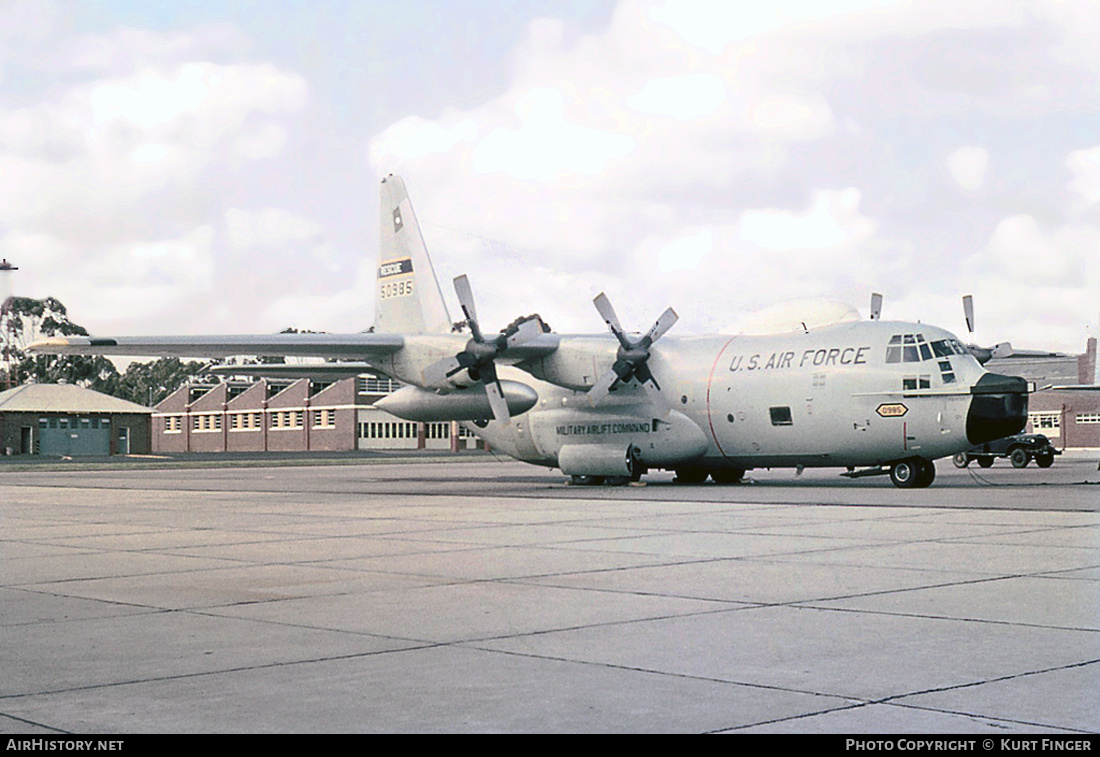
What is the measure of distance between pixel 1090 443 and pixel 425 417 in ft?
237

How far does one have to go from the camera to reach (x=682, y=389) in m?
31.5

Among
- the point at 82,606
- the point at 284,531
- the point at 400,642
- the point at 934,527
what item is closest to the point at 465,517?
the point at 284,531

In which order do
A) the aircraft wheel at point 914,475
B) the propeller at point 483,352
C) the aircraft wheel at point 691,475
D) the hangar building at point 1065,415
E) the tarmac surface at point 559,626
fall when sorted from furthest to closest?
1. the hangar building at point 1065,415
2. the aircraft wheel at point 691,475
3. the propeller at point 483,352
4. the aircraft wheel at point 914,475
5. the tarmac surface at point 559,626

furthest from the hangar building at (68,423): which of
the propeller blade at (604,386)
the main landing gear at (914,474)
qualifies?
the main landing gear at (914,474)

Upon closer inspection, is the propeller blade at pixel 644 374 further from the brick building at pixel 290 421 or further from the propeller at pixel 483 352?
the brick building at pixel 290 421

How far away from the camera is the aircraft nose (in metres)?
26.4

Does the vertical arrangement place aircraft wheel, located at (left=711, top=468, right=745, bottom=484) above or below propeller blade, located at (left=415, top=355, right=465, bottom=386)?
below

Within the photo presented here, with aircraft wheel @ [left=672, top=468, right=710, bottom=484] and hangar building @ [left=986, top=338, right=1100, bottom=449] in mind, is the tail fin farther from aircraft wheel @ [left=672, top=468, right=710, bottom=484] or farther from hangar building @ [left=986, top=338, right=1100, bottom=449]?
hangar building @ [left=986, top=338, right=1100, bottom=449]

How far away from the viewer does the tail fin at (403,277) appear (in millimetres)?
38844

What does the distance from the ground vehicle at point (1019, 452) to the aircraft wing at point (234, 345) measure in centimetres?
2370

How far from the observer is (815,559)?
42.1 ft

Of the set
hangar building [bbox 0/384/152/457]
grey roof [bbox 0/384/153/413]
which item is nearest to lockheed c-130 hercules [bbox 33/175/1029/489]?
hangar building [bbox 0/384/152/457]

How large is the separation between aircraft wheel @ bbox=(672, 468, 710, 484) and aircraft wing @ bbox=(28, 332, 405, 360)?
8.77 metres
